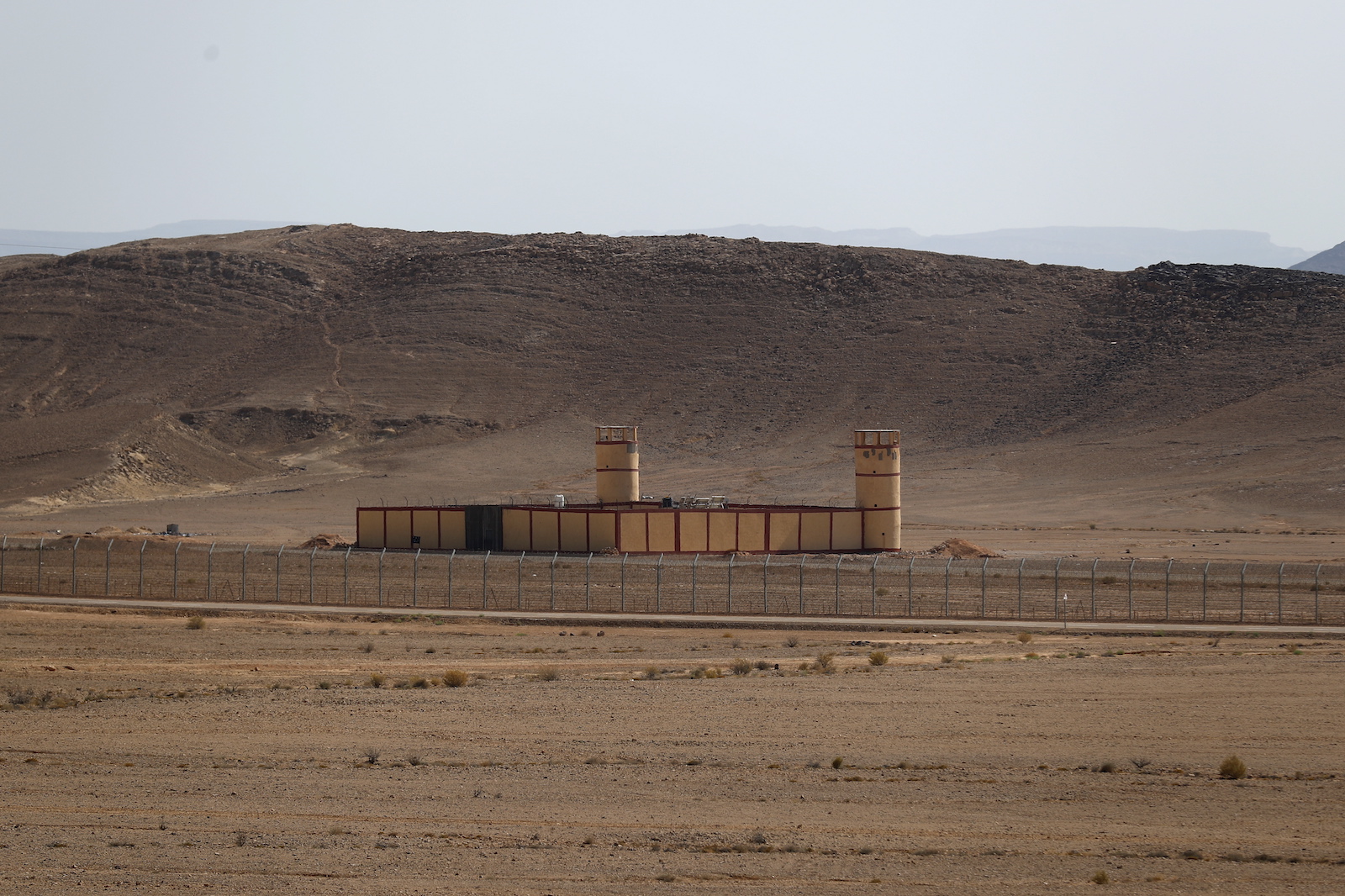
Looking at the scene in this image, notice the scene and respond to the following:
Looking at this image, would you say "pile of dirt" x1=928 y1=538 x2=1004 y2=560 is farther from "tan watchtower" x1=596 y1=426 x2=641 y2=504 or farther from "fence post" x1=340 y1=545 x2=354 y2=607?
"fence post" x1=340 y1=545 x2=354 y2=607

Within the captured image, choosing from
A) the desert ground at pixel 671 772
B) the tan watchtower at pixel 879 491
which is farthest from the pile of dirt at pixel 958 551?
the desert ground at pixel 671 772

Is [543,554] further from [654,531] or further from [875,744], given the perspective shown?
[875,744]

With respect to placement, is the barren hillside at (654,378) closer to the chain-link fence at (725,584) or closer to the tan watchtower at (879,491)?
the tan watchtower at (879,491)

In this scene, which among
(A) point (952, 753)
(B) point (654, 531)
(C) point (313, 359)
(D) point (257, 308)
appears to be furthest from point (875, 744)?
(D) point (257, 308)

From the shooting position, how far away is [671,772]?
19.5 m

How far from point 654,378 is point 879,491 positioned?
206 feet

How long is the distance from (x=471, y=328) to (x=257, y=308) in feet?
78.9

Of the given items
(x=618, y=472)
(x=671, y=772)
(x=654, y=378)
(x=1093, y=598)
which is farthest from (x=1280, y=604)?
(x=654, y=378)

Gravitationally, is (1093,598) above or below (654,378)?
below

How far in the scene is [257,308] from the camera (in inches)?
5536

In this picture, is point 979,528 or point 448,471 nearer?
point 979,528

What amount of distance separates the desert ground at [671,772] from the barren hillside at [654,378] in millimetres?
52455

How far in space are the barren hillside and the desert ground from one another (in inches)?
2065

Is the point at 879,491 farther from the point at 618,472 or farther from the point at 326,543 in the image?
the point at 326,543
